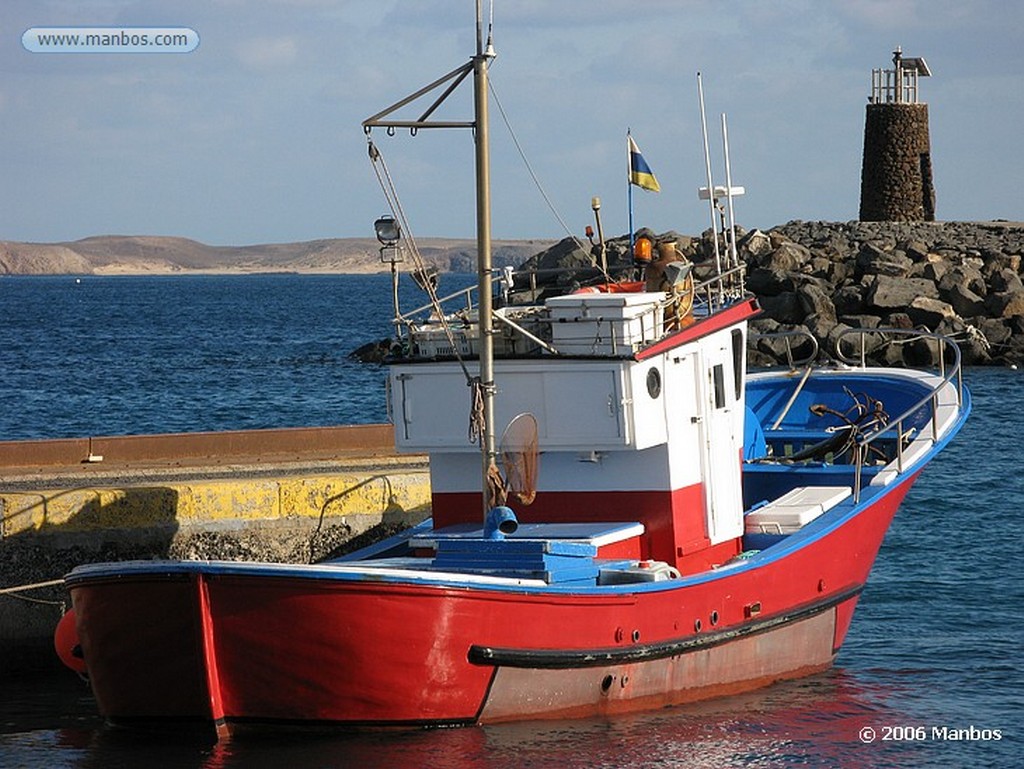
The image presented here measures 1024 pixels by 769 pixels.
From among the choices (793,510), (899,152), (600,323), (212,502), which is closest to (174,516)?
(212,502)

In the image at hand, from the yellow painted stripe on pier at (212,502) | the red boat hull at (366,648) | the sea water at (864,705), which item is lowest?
the sea water at (864,705)

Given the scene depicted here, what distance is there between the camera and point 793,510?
595 inches

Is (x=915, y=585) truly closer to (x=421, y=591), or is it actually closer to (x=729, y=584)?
(x=729, y=584)

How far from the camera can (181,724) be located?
1221 centimetres

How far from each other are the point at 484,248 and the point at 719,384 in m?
2.79

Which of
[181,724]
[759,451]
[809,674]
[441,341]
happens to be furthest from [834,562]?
[181,724]

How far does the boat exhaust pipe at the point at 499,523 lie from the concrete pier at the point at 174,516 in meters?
4.20

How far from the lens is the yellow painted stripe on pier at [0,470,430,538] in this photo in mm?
15656

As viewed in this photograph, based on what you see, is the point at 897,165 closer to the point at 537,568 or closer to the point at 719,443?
the point at 719,443

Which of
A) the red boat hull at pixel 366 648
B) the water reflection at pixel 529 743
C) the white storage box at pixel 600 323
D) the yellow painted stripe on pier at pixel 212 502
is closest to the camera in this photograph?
the red boat hull at pixel 366 648

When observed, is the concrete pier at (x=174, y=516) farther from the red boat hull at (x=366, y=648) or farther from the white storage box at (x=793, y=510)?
the white storage box at (x=793, y=510)

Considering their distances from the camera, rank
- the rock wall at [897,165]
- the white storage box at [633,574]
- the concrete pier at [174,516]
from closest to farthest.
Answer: the white storage box at [633,574] < the concrete pier at [174,516] < the rock wall at [897,165]

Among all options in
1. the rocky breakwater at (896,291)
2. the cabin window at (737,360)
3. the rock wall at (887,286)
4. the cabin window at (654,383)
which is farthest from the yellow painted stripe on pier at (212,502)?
the rocky breakwater at (896,291)

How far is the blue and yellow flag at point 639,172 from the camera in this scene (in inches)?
585
